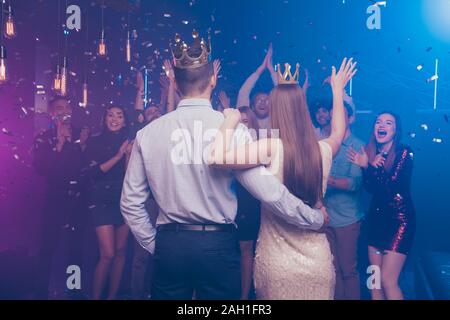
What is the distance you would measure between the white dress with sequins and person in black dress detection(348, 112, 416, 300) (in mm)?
1207

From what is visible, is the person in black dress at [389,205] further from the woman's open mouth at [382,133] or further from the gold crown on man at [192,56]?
the gold crown on man at [192,56]

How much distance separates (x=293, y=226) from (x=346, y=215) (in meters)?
1.52

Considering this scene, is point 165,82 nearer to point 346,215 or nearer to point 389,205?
point 346,215

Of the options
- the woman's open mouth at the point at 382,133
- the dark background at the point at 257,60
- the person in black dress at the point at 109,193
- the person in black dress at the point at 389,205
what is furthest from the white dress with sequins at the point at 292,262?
the dark background at the point at 257,60

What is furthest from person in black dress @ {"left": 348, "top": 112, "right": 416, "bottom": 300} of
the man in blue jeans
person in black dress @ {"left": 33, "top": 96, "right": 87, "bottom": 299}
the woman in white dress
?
person in black dress @ {"left": 33, "top": 96, "right": 87, "bottom": 299}

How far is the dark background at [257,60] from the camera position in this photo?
16.6ft

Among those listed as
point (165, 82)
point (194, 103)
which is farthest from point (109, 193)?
point (194, 103)

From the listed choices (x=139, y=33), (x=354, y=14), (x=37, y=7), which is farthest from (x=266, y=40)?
(x=37, y=7)

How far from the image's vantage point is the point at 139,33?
6.30 metres

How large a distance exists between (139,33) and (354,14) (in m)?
2.49

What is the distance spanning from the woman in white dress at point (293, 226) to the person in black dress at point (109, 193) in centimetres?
177

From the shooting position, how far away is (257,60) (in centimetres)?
605
